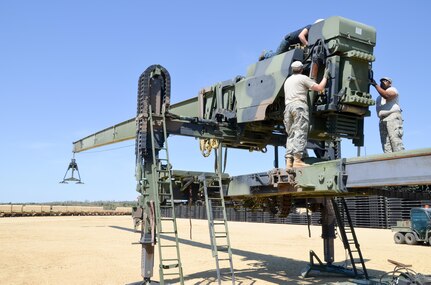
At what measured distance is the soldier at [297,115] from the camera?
282 inches

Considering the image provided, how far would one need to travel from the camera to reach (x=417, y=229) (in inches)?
797

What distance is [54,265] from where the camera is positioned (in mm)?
11820

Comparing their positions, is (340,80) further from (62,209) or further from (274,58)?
(62,209)

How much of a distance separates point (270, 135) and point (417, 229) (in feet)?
43.8

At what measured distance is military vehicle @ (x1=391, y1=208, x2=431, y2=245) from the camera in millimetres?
19953

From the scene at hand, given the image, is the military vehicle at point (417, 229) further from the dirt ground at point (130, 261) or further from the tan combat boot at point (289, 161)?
the tan combat boot at point (289, 161)

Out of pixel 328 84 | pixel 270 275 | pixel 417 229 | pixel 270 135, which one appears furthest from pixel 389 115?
pixel 417 229

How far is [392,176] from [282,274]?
253 inches

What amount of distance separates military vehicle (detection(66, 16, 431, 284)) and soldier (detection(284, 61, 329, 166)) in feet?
1.13

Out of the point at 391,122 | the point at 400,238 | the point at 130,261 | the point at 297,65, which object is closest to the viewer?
the point at 297,65

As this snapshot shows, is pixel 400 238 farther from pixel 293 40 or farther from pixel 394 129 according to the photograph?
pixel 293 40

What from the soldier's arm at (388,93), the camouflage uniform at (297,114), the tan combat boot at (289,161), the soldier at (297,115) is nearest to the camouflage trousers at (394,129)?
the soldier's arm at (388,93)

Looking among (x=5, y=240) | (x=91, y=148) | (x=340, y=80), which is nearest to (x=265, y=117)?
(x=340, y=80)

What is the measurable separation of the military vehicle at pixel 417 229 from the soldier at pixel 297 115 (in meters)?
15.2
